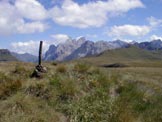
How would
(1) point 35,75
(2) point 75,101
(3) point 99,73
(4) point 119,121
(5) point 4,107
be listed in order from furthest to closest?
(3) point 99,73, (1) point 35,75, (2) point 75,101, (5) point 4,107, (4) point 119,121

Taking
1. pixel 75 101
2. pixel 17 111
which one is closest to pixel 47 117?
pixel 17 111

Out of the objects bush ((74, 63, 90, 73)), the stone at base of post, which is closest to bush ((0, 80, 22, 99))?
the stone at base of post

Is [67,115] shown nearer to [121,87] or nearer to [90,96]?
Answer: [90,96]

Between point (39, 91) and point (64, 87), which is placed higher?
point (64, 87)

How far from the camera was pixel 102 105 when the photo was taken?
12.8 m

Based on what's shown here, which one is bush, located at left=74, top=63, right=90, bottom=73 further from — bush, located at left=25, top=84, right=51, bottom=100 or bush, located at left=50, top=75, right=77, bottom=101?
bush, located at left=25, top=84, right=51, bottom=100

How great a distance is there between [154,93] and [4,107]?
785cm

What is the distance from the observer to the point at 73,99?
13727 millimetres

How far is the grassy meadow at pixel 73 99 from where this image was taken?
1174 centimetres

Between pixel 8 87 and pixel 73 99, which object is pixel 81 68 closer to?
pixel 73 99

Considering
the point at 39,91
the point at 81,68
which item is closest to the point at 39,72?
the point at 39,91

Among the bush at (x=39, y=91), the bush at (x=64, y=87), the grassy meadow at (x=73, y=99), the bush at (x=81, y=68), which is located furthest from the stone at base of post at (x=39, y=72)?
the bush at (x=81, y=68)

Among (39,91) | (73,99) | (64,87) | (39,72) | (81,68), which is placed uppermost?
(81,68)

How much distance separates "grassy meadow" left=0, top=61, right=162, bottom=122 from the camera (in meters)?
11.7
